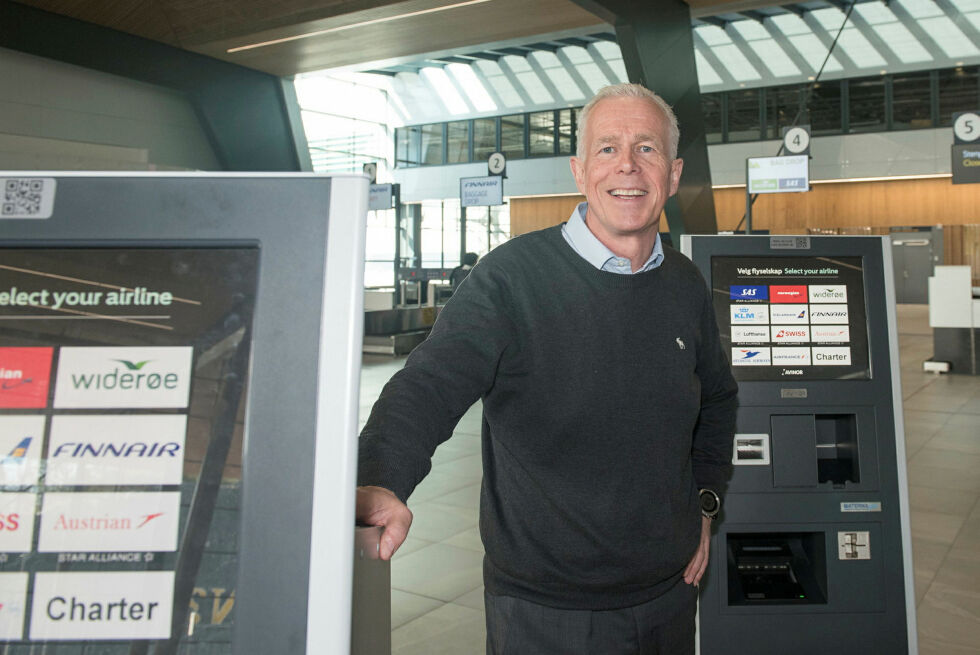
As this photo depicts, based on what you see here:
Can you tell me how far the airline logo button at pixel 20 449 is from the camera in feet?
2.07

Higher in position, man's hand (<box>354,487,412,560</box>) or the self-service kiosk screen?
the self-service kiosk screen

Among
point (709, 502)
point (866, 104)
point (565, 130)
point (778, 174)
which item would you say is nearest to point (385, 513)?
point (709, 502)

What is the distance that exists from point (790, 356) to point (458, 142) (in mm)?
24929

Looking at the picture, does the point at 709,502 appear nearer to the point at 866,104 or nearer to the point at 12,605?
the point at 12,605

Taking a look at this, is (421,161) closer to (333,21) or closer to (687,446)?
(333,21)

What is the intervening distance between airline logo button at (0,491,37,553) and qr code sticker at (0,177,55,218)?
0.76ft

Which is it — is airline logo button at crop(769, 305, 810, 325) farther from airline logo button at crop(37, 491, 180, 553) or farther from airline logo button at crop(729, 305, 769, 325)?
airline logo button at crop(37, 491, 180, 553)

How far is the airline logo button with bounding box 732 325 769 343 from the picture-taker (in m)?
2.58

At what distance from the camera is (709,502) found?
2.06 metres

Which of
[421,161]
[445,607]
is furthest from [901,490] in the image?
[421,161]

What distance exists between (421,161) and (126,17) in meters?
18.7

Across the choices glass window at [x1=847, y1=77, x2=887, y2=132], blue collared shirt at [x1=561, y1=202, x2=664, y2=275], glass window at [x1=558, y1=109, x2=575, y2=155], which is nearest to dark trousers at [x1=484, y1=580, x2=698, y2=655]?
blue collared shirt at [x1=561, y1=202, x2=664, y2=275]

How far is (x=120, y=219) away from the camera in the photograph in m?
0.65

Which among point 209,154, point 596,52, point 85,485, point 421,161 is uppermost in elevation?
point 596,52
